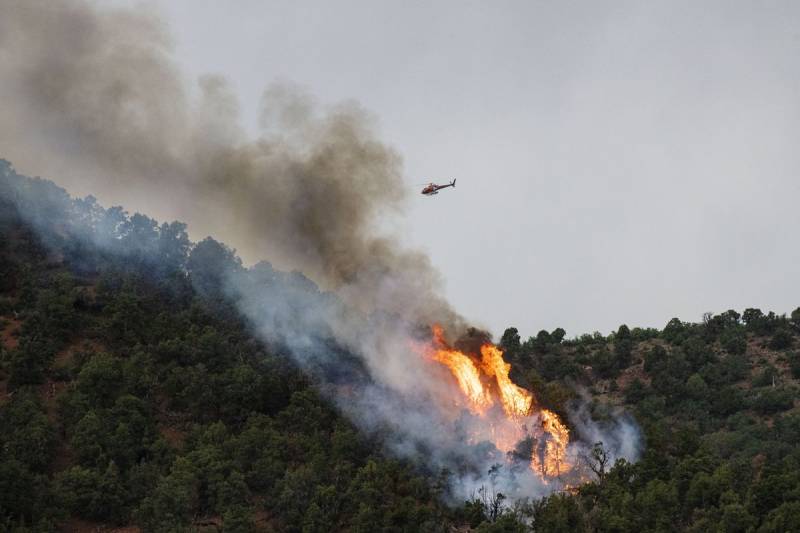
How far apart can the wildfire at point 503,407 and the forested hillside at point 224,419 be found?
3882 mm

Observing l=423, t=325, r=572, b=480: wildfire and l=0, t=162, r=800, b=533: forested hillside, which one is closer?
l=0, t=162, r=800, b=533: forested hillside

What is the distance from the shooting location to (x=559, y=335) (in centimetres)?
15575

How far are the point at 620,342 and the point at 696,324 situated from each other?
14.1m

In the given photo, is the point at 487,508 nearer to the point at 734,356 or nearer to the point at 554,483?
the point at 554,483

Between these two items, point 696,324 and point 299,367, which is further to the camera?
point 696,324

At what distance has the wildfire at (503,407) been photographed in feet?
320

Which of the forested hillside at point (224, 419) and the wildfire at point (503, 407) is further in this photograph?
the wildfire at point (503, 407)

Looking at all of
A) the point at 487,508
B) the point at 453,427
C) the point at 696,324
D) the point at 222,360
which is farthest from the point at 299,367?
the point at 696,324

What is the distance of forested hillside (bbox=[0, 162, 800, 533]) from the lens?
81938 mm

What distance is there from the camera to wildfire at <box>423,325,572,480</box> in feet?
320

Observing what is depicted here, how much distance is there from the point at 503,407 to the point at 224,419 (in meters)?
27.1

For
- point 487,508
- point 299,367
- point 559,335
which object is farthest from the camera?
point 559,335

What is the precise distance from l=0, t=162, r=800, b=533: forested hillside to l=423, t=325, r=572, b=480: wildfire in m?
3.88

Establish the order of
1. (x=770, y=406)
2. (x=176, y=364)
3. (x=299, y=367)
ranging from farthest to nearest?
1. (x=770, y=406)
2. (x=299, y=367)
3. (x=176, y=364)
